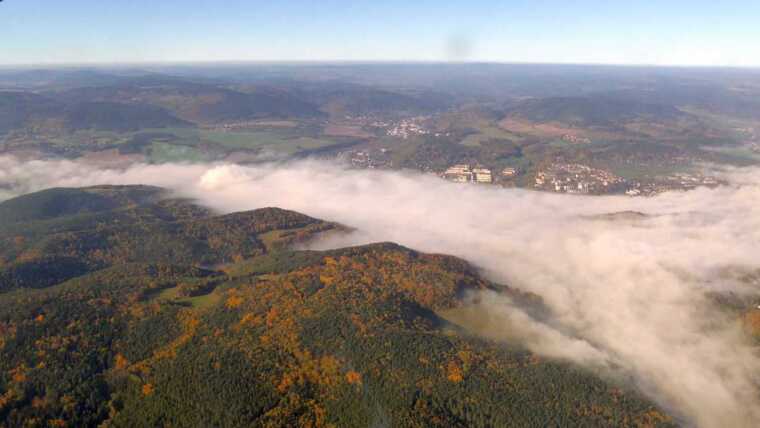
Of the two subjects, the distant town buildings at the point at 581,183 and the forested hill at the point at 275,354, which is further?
the distant town buildings at the point at 581,183

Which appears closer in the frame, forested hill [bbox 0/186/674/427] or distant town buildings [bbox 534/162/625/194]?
forested hill [bbox 0/186/674/427]

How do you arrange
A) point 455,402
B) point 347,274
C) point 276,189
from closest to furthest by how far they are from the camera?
point 455,402 → point 347,274 → point 276,189

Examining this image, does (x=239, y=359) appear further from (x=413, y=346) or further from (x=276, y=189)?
(x=276, y=189)

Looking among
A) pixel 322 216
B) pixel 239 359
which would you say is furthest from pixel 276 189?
pixel 239 359

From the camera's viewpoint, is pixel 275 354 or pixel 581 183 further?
pixel 581 183

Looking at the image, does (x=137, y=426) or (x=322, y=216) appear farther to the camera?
(x=322, y=216)

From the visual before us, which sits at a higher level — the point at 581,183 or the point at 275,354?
the point at 581,183

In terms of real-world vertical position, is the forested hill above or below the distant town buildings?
below

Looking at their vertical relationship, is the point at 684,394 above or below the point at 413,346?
below
